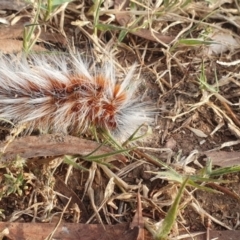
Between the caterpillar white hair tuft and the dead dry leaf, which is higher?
the caterpillar white hair tuft

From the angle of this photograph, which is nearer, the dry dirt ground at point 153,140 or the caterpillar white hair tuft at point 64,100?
the dry dirt ground at point 153,140

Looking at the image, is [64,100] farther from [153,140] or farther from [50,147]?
[153,140]

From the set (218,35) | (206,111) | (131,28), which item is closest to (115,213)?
(206,111)

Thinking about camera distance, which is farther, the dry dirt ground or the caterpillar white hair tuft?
the caterpillar white hair tuft

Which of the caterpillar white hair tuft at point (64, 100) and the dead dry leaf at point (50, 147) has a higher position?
the caterpillar white hair tuft at point (64, 100)
